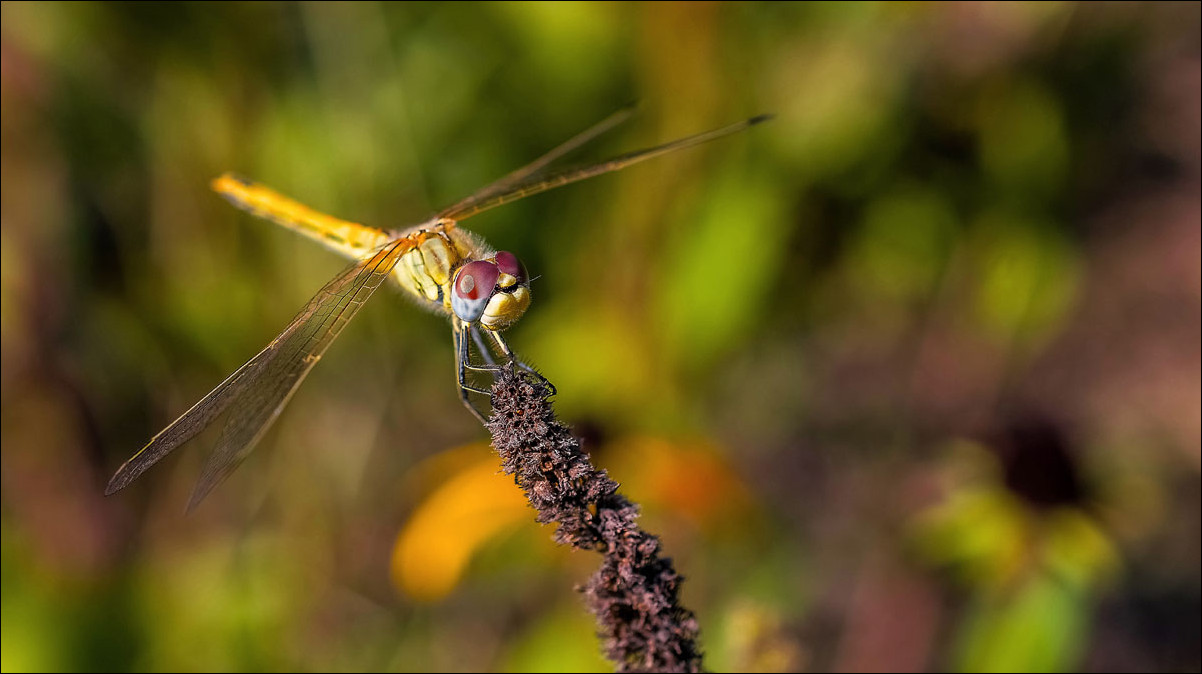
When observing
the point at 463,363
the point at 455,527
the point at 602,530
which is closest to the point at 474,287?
the point at 463,363

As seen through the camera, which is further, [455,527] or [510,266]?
[455,527]

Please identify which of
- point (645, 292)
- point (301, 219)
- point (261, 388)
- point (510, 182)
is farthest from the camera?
point (645, 292)

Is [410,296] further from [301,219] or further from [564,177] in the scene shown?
[301,219]

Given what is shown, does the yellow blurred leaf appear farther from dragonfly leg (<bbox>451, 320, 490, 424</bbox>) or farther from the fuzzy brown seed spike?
the fuzzy brown seed spike

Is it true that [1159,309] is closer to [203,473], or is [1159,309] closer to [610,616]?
[610,616]

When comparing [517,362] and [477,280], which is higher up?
[477,280]

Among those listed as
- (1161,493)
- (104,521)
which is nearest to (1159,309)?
(1161,493)

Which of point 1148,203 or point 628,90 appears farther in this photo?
point 1148,203

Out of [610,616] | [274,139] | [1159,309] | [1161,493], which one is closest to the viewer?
[610,616]
